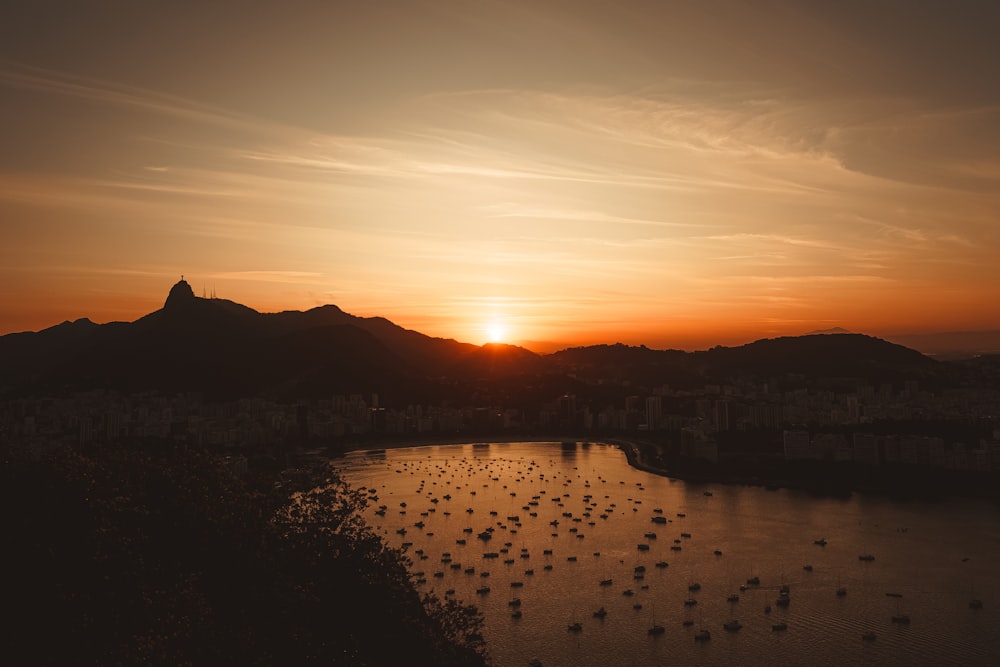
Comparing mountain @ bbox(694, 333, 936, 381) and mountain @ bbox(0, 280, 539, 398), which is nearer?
mountain @ bbox(0, 280, 539, 398)

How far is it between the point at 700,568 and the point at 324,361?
59.1 m

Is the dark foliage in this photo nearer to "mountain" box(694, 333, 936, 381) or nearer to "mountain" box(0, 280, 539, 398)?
"mountain" box(0, 280, 539, 398)

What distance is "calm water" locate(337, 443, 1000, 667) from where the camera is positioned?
1541 cm

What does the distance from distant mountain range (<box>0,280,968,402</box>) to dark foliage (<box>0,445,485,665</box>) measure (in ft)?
195

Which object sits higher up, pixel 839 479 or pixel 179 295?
pixel 179 295

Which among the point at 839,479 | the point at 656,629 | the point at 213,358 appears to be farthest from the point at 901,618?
the point at 213,358

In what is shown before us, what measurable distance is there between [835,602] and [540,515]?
13123 millimetres

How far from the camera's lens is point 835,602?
18.1 meters

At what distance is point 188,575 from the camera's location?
278 inches

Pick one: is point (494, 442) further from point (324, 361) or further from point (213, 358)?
point (213, 358)

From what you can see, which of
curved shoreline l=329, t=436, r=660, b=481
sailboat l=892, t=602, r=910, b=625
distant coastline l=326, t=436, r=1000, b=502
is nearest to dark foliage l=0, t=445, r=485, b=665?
sailboat l=892, t=602, r=910, b=625

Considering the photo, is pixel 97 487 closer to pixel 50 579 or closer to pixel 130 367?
pixel 50 579

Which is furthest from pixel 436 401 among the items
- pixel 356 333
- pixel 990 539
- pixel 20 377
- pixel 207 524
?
pixel 207 524

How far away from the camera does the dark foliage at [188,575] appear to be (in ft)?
18.9
